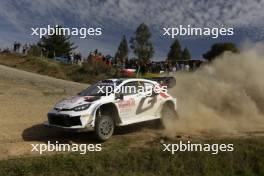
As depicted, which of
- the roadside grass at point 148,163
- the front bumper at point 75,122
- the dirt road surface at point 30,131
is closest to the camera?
the roadside grass at point 148,163

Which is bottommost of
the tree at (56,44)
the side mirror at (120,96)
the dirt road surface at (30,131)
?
the dirt road surface at (30,131)

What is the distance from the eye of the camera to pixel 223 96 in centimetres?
1496

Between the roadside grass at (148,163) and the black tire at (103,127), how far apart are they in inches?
20.6

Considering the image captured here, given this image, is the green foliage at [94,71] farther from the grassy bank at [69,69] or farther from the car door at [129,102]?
the car door at [129,102]

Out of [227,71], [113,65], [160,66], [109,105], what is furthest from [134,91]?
[113,65]

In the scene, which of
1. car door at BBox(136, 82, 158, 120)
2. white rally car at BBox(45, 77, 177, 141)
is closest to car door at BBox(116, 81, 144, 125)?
white rally car at BBox(45, 77, 177, 141)

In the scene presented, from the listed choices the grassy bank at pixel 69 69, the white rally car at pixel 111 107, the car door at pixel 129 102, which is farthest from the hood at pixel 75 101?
the grassy bank at pixel 69 69

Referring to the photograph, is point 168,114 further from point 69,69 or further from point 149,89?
point 69,69

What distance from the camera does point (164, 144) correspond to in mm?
10172

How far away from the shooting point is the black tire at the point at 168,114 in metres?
11.9

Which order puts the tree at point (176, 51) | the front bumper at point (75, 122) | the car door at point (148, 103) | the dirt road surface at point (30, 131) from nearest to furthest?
the front bumper at point (75, 122) < the dirt road surface at point (30, 131) < the car door at point (148, 103) < the tree at point (176, 51)

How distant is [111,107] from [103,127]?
0.68 m

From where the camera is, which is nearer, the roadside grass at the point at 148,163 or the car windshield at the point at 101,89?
the roadside grass at the point at 148,163

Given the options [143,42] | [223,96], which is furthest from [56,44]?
[223,96]
